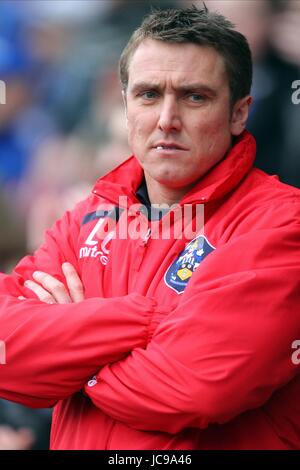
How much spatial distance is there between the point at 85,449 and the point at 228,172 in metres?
0.81

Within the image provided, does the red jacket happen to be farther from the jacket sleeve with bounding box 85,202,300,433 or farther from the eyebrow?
the eyebrow

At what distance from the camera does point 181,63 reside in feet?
7.47

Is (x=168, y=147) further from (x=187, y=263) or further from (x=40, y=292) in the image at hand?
(x=40, y=292)

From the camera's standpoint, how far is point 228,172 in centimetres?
227

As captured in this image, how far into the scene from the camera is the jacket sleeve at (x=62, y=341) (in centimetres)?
207

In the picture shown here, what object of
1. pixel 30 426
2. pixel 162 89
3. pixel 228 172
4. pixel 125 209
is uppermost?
pixel 162 89

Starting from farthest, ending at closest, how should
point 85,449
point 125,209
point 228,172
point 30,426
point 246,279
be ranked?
1. point 30,426
2. point 125,209
3. point 228,172
4. point 85,449
5. point 246,279

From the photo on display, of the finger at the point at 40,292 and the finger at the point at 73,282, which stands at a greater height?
the finger at the point at 73,282

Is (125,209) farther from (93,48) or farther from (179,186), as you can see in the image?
(93,48)

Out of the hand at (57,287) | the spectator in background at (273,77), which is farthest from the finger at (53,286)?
the spectator in background at (273,77)

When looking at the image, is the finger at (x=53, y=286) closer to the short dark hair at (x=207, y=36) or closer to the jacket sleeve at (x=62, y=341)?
the jacket sleeve at (x=62, y=341)

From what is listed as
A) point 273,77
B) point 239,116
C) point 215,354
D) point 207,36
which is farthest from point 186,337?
point 273,77

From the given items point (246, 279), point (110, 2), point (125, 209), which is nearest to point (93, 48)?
point (110, 2)

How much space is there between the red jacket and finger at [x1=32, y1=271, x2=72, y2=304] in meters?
0.06
